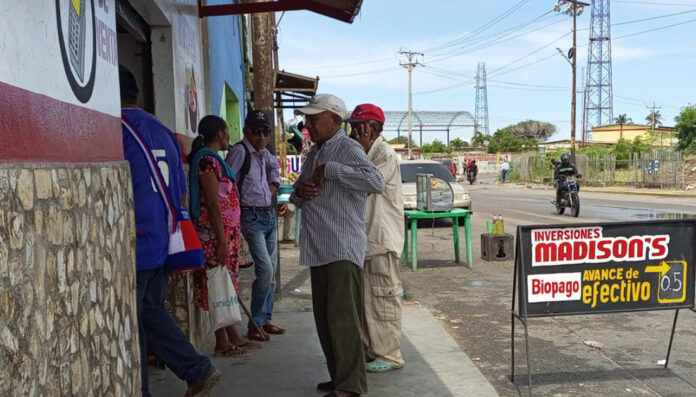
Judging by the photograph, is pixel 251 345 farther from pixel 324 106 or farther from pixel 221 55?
pixel 221 55

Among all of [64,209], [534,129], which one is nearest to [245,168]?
[64,209]

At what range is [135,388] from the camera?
126 inches

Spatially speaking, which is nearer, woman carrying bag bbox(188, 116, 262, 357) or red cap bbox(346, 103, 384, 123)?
woman carrying bag bbox(188, 116, 262, 357)

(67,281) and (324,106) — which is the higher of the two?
(324,106)

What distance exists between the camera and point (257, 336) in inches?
212

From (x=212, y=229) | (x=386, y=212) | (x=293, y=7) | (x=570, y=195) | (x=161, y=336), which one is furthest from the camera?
(x=570, y=195)

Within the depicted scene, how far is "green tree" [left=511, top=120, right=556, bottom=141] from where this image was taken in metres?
98.4

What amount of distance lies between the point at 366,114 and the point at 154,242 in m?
1.95

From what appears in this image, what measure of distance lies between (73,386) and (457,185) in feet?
42.7

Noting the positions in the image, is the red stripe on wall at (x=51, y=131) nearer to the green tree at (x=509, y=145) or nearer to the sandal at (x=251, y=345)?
the sandal at (x=251, y=345)

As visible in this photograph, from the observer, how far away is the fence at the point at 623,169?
30.4 m

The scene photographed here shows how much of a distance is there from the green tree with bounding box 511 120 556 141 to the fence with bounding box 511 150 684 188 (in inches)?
2221

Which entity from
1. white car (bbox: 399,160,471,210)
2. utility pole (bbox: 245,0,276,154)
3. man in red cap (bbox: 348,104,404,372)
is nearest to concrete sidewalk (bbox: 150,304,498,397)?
man in red cap (bbox: 348,104,404,372)

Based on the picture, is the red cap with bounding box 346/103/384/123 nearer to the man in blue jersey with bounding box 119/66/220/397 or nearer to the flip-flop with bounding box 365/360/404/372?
the man in blue jersey with bounding box 119/66/220/397
